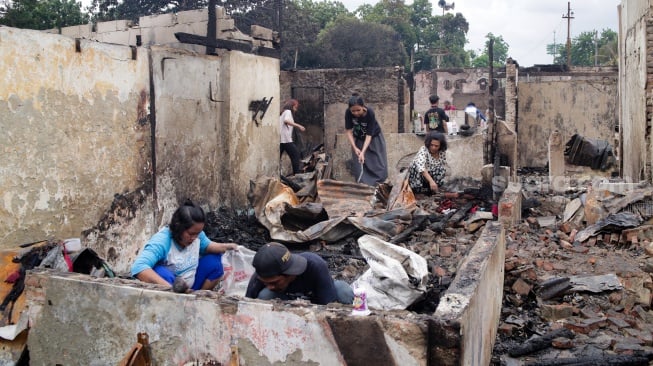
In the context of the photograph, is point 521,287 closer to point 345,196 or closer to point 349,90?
point 345,196

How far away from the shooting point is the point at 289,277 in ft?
12.6

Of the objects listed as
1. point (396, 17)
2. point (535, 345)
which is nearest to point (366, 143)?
point (535, 345)

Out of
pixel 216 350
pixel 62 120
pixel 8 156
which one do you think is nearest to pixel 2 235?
pixel 8 156

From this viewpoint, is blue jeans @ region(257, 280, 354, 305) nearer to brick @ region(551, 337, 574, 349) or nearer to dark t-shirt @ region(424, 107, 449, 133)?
brick @ region(551, 337, 574, 349)

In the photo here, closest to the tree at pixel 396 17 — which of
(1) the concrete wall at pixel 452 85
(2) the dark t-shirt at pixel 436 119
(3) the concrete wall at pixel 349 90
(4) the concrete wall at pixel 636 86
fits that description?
(1) the concrete wall at pixel 452 85

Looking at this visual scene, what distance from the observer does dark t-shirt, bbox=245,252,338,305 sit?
3.92 m

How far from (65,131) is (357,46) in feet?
108

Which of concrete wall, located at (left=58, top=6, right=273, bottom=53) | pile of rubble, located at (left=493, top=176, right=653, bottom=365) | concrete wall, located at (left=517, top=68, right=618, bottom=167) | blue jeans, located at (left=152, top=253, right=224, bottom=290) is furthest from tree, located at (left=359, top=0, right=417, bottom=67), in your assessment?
blue jeans, located at (left=152, top=253, right=224, bottom=290)

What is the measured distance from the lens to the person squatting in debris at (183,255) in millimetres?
4391

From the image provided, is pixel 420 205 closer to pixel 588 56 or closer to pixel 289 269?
pixel 289 269

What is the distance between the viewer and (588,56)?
61812mm

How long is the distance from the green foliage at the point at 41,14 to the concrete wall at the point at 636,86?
14922mm

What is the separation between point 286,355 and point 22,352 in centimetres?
196

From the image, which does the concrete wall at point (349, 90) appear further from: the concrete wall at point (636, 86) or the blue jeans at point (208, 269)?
the blue jeans at point (208, 269)
